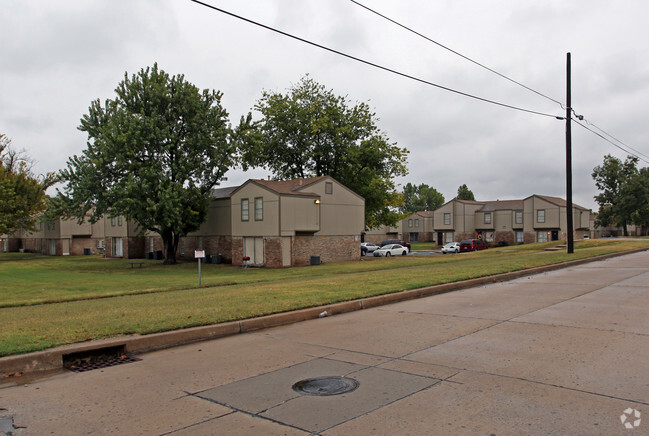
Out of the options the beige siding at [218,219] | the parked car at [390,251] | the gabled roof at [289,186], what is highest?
the gabled roof at [289,186]

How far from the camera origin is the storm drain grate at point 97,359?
7.32 metres

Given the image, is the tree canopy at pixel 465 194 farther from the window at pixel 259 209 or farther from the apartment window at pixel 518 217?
the window at pixel 259 209

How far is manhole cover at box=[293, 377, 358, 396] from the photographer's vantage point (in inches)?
223

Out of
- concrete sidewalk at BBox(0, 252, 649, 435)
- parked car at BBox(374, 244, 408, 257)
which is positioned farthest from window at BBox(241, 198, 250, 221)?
concrete sidewalk at BBox(0, 252, 649, 435)

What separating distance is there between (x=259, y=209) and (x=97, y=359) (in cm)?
2798

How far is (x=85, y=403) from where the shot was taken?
221 inches

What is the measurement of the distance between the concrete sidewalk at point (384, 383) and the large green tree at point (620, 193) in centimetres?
8791

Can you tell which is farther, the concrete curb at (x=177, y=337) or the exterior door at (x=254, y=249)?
the exterior door at (x=254, y=249)

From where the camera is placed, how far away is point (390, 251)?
4897 cm

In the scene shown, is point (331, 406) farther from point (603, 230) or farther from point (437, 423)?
point (603, 230)

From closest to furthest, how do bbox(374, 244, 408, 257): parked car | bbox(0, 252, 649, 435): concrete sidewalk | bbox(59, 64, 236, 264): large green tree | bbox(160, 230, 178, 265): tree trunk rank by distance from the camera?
bbox(0, 252, 649, 435): concrete sidewalk → bbox(59, 64, 236, 264): large green tree → bbox(160, 230, 178, 265): tree trunk → bbox(374, 244, 408, 257): parked car

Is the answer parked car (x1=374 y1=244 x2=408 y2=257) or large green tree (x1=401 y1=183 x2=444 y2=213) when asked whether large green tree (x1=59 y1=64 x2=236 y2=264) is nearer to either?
parked car (x1=374 y1=244 x2=408 y2=257)

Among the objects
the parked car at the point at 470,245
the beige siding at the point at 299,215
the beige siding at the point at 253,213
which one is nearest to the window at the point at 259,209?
the beige siding at the point at 253,213

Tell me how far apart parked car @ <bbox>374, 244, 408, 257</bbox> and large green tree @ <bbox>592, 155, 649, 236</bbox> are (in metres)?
54.7
